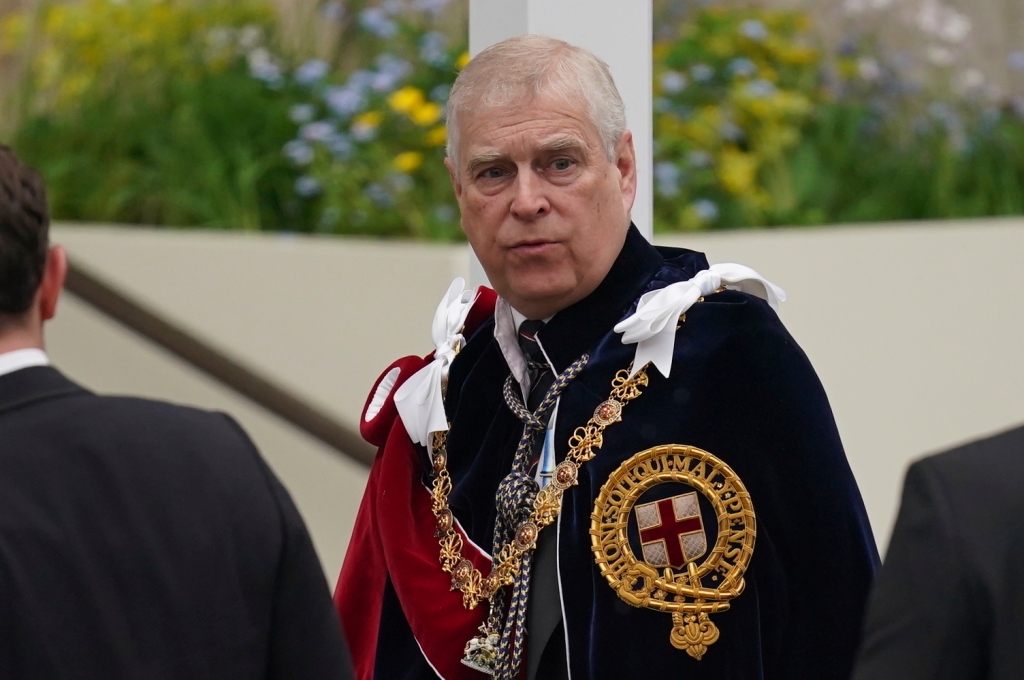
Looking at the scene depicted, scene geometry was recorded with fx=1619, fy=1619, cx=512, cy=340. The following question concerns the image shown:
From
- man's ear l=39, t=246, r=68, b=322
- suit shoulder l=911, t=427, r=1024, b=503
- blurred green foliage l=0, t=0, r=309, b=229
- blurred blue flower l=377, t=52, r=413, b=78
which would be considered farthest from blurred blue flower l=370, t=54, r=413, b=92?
A: suit shoulder l=911, t=427, r=1024, b=503

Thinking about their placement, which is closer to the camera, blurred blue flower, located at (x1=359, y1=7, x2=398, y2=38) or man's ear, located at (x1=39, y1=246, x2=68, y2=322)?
man's ear, located at (x1=39, y1=246, x2=68, y2=322)

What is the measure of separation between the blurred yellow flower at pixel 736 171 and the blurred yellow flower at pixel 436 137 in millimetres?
948

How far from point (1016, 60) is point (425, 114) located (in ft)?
7.30

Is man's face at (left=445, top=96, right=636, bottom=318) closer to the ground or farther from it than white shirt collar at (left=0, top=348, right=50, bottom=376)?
farther from it

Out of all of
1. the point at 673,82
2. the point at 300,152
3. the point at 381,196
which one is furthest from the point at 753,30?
the point at 300,152

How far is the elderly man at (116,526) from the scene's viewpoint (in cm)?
178

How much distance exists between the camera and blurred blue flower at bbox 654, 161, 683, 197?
4.97 metres

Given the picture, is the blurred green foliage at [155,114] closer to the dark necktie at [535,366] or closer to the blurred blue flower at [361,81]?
the blurred blue flower at [361,81]

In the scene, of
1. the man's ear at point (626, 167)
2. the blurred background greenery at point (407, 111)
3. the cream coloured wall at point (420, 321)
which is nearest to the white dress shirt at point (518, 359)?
the man's ear at point (626, 167)

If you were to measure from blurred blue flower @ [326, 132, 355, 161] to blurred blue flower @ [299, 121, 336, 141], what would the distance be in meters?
0.02

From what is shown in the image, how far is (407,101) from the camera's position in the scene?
4758 millimetres

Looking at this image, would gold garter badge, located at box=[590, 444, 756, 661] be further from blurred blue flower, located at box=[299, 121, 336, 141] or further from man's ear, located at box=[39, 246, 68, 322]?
blurred blue flower, located at box=[299, 121, 336, 141]

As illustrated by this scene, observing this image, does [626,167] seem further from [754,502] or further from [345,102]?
[345,102]

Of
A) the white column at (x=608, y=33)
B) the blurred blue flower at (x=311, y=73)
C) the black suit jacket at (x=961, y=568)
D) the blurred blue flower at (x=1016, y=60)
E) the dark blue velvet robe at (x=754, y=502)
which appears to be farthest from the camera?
the blurred blue flower at (x=1016, y=60)
